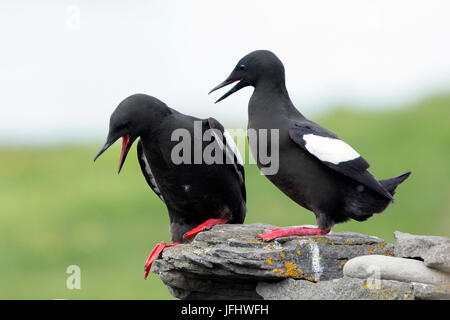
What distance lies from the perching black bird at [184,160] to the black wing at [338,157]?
1.21m

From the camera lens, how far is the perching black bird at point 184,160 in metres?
7.71

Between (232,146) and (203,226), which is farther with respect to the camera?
(232,146)

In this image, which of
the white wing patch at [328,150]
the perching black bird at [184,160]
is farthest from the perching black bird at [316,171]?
the perching black bird at [184,160]

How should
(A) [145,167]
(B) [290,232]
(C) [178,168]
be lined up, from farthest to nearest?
(A) [145,167] < (C) [178,168] < (B) [290,232]

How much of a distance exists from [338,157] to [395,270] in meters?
1.29

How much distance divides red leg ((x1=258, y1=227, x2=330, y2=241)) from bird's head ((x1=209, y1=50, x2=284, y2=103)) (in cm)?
152

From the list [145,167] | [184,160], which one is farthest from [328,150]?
[145,167]

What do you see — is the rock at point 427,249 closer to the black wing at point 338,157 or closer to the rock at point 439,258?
the rock at point 439,258

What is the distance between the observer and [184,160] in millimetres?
7965

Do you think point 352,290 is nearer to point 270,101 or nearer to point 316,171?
point 316,171

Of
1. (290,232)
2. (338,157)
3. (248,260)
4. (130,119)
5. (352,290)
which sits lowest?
(352,290)

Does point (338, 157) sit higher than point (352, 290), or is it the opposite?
point (338, 157)

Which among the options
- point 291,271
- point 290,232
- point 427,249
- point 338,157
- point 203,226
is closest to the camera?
point 427,249

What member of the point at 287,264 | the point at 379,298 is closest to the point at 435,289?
the point at 379,298
